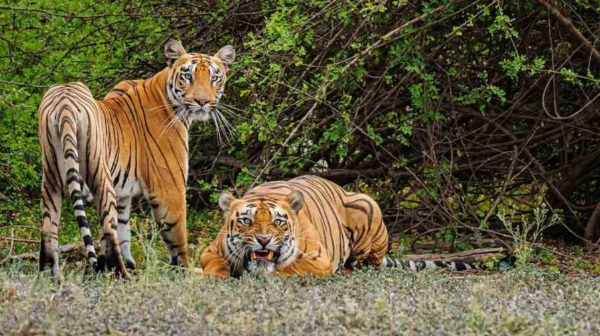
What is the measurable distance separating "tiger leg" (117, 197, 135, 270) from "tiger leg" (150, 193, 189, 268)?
0.19 meters

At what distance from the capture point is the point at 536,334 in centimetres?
533

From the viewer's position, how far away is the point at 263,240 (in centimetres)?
741

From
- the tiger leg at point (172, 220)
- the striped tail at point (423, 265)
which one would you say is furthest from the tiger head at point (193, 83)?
the striped tail at point (423, 265)

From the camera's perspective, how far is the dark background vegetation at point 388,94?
9.55 meters

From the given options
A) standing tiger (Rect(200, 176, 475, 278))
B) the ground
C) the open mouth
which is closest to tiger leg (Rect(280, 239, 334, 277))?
standing tiger (Rect(200, 176, 475, 278))

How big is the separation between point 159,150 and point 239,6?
2.54 metres

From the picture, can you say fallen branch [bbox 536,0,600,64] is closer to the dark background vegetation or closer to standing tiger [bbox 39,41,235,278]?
the dark background vegetation

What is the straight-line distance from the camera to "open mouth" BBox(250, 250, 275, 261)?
7.46 metres

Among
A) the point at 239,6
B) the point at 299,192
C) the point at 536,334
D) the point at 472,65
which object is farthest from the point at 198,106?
the point at 536,334

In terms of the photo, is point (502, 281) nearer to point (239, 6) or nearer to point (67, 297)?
point (67, 297)

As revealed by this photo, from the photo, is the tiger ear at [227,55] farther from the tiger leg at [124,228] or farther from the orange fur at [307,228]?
the tiger leg at [124,228]

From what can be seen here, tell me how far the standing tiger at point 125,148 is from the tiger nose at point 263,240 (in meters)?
0.85

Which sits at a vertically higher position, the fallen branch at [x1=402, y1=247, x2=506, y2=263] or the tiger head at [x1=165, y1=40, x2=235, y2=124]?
the tiger head at [x1=165, y1=40, x2=235, y2=124]

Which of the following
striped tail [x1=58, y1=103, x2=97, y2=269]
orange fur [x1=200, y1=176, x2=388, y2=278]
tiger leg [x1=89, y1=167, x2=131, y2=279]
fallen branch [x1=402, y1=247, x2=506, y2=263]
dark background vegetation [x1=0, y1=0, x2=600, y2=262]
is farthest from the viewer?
dark background vegetation [x1=0, y1=0, x2=600, y2=262]
